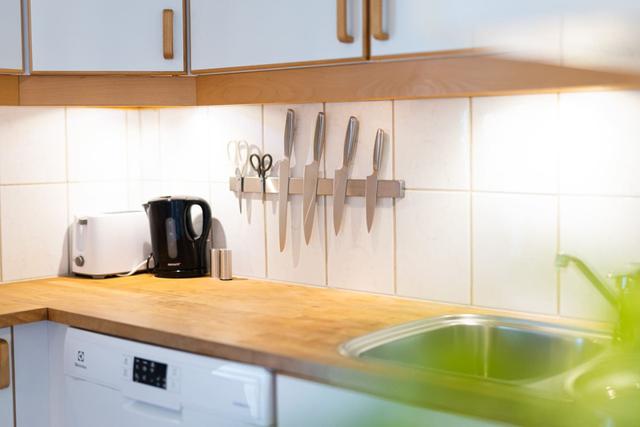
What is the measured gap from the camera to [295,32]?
1857 mm

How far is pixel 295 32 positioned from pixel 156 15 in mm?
480

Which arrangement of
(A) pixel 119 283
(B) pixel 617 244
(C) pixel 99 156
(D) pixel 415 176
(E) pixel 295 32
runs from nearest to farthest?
(B) pixel 617 244 < (E) pixel 295 32 < (D) pixel 415 176 < (A) pixel 119 283 < (C) pixel 99 156

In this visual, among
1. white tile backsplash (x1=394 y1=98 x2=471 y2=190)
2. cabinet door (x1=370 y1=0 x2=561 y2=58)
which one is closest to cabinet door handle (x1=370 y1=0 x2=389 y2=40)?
cabinet door (x1=370 y1=0 x2=561 y2=58)

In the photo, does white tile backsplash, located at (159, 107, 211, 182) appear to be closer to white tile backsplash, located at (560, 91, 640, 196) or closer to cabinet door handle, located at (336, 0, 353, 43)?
cabinet door handle, located at (336, 0, 353, 43)

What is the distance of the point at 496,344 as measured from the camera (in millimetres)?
1768

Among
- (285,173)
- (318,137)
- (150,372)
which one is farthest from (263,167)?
(150,372)

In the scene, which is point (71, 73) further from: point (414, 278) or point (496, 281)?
point (496, 281)

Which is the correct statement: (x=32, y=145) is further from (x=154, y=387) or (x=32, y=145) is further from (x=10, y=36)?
(x=154, y=387)

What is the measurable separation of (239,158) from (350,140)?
1.46 ft

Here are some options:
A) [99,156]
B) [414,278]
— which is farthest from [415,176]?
[99,156]

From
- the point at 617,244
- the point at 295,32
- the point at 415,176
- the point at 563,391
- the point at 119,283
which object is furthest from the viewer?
the point at 119,283

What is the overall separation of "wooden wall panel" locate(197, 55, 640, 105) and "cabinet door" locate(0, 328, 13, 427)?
794 millimetres

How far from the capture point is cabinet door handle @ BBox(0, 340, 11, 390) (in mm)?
1938

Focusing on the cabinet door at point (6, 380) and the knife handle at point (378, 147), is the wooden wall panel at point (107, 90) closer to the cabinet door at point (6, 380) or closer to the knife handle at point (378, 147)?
the knife handle at point (378, 147)
